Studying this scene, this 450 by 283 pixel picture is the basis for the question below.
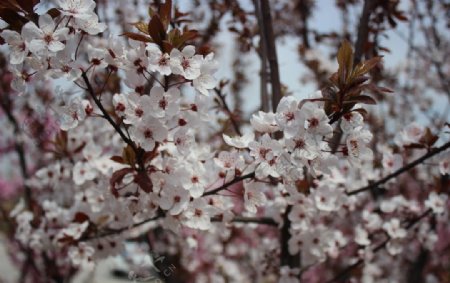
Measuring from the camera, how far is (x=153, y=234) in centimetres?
500

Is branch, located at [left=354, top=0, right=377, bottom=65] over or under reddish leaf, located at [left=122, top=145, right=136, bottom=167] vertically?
over

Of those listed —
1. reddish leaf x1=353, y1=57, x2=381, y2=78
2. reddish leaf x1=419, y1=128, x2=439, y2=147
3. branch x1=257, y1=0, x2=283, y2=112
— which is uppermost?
branch x1=257, y1=0, x2=283, y2=112

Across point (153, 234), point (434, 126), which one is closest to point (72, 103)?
point (153, 234)

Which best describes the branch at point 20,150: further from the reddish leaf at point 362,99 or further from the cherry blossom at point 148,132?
the reddish leaf at point 362,99

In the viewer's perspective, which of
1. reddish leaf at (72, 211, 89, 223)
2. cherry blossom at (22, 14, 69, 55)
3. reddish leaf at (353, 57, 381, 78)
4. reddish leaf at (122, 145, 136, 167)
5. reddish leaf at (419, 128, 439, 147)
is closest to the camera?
cherry blossom at (22, 14, 69, 55)

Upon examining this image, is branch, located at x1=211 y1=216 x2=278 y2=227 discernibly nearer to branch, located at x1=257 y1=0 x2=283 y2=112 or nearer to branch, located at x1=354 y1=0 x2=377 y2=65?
branch, located at x1=257 y1=0 x2=283 y2=112

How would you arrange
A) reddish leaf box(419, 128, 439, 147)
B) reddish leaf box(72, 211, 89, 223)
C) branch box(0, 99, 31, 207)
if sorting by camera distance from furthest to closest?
branch box(0, 99, 31, 207) < reddish leaf box(72, 211, 89, 223) < reddish leaf box(419, 128, 439, 147)

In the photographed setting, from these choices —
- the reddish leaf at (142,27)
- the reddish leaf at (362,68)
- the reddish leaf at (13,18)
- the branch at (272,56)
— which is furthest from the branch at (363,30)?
the reddish leaf at (13,18)

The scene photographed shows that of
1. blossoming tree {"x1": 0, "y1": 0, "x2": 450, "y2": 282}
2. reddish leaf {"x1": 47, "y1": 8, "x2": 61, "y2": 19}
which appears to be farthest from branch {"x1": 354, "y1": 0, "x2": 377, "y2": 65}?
reddish leaf {"x1": 47, "y1": 8, "x2": 61, "y2": 19}

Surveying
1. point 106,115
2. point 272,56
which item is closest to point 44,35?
point 106,115

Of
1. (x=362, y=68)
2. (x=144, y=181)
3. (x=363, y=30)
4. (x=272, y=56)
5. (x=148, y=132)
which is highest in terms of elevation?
(x=363, y=30)

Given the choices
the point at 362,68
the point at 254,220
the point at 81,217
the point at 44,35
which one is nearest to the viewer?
the point at 44,35

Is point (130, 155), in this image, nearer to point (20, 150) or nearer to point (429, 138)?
point (429, 138)

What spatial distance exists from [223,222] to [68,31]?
117 cm
